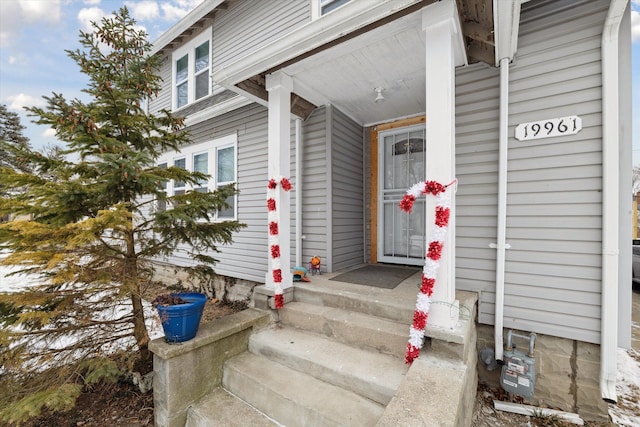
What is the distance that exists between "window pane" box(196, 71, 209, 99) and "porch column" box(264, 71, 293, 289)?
3.92 meters

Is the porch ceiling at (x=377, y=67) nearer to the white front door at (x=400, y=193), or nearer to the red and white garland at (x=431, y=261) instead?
the white front door at (x=400, y=193)

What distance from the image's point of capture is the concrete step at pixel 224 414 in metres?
2.04

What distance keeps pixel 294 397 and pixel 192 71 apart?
7147 millimetres

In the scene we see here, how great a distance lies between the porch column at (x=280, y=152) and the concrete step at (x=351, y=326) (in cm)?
39

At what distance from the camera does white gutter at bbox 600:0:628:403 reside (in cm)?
232

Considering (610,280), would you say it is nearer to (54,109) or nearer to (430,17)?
(430,17)

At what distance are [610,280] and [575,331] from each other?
1.90 feet

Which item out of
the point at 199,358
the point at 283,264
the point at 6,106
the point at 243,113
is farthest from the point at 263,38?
the point at 6,106

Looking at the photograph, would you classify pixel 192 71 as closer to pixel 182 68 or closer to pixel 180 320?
pixel 182 68

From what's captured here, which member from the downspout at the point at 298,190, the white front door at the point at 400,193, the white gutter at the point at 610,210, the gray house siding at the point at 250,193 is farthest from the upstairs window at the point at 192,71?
the white gutter at the point at 610,210

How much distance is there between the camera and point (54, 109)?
2242mm

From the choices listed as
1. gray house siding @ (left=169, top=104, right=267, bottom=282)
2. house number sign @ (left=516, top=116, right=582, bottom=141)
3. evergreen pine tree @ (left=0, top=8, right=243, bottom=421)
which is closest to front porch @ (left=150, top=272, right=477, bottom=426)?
evergreen pine tree @ (left=0, top=8, right=243, bottom=421)

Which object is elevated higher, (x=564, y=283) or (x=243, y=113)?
(x=243, y=113)

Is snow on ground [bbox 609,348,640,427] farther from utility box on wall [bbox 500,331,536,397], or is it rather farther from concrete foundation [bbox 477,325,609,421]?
utility box on wall [bbox 500,331,536,397]
